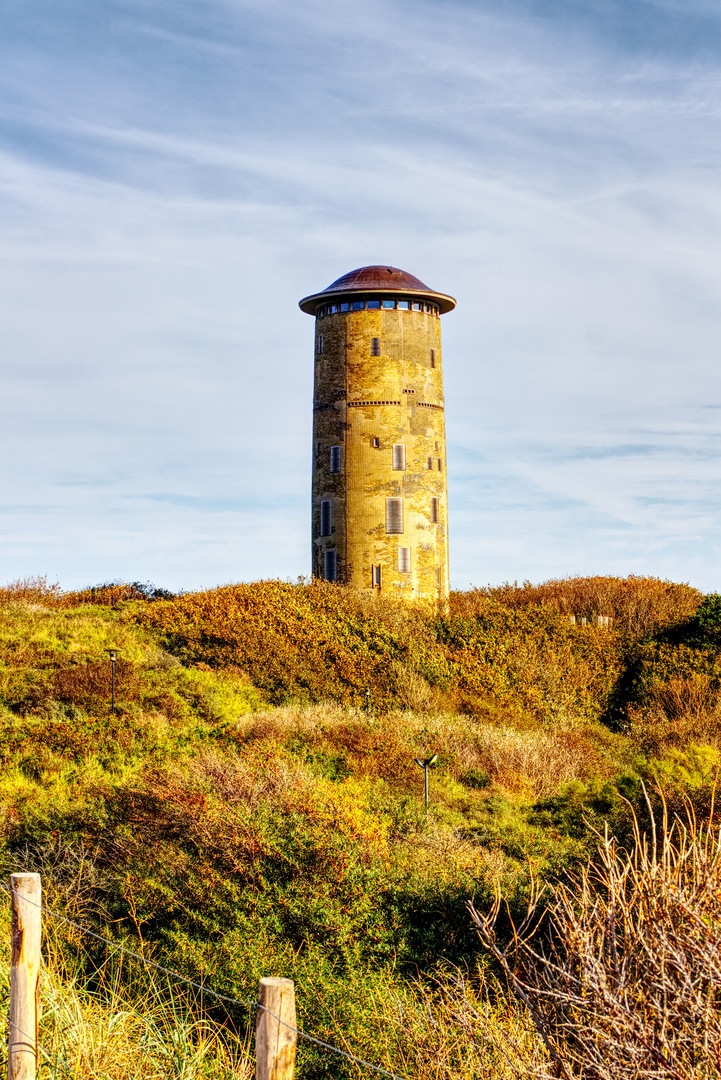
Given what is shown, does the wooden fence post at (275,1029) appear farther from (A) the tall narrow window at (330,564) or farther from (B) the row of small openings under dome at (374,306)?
(B) the row of small openings under dome at (374,306)

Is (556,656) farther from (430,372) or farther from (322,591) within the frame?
(430,372)

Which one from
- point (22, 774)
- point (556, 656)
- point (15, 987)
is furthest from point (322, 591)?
point (15, 987)

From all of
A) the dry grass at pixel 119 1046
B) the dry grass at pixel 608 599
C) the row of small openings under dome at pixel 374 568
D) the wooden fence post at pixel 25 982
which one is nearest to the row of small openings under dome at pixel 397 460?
the row of small openings under dome at pixel 374 568

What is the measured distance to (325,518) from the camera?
34000 millimetres

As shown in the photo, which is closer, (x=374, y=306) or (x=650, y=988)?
(x=650, y=988)

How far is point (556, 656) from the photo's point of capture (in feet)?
87.7

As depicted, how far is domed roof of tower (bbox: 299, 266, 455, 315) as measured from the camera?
3391 centimetres

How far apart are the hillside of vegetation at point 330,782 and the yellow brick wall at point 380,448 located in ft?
7.13

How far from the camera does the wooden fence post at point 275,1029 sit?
4.39 m

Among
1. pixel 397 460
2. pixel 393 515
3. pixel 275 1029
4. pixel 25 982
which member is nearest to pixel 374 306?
pixel 397 460

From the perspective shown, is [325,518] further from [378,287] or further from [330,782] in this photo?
[330,782]

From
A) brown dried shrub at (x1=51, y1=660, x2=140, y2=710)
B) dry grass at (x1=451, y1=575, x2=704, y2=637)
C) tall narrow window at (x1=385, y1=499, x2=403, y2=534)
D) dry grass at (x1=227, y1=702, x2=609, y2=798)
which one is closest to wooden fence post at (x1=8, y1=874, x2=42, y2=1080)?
dry grass at (x1=227, y1=702, x2=609, y2=798)

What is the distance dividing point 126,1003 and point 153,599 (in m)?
23.7

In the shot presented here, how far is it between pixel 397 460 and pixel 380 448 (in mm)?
633
